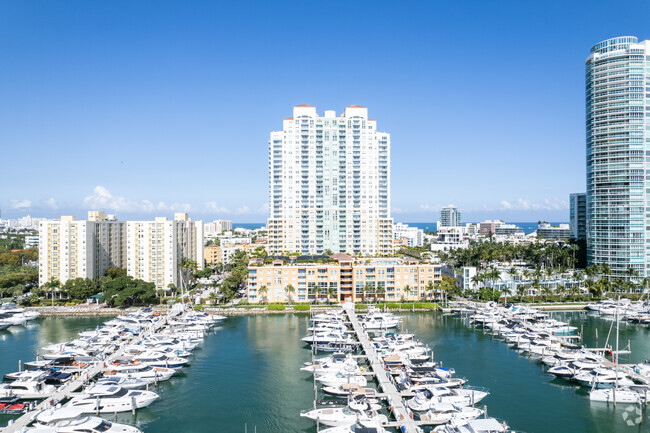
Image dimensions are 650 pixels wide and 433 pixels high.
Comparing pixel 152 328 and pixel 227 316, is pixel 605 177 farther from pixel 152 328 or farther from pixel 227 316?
pixel 152 328

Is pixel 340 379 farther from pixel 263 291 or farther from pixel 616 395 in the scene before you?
pixel 263 291

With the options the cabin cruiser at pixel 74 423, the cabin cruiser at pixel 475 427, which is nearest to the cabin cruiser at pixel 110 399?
the cabin cruiser at pixel 74 423

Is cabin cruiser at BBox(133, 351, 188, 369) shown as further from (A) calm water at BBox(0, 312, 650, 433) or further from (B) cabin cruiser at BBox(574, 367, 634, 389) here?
(B) cabin cruiser at BBox(574, 367, 634, 389)

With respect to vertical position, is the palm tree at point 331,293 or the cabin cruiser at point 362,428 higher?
the palm tree at point 331,293

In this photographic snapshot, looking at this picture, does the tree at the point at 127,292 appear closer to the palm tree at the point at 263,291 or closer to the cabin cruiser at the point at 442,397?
the palm tree at the point at 263,291

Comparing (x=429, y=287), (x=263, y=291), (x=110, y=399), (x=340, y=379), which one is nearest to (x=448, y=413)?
(x=340, y=379)

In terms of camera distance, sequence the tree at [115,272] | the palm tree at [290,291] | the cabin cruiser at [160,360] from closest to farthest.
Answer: the cabin cruiser at [160,360], the palm tree at [290,291], the tree at [115,272]

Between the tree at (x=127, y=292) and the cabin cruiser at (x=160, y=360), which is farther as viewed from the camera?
the tree at (x=127, y=292)
